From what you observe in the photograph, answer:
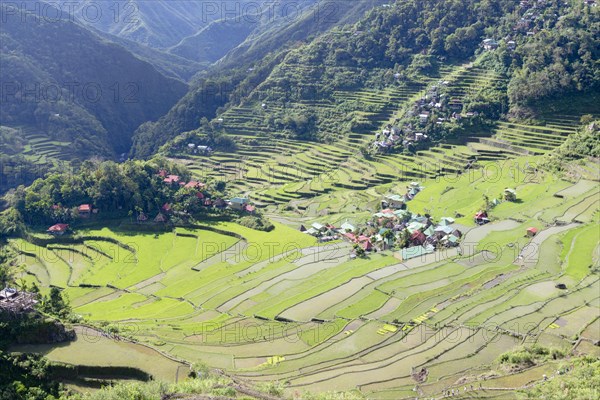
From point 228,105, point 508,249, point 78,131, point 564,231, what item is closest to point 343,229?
point 508,249

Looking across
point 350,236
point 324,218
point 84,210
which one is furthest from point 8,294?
point 324,218

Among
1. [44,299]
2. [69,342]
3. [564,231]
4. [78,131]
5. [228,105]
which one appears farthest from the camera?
[228,105]

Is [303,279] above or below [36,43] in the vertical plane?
below

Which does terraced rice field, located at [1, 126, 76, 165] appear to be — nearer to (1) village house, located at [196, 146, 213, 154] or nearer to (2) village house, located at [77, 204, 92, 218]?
(1) village house, located at [196, 146, 213, 154]

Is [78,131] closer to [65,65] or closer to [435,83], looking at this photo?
[65,65]

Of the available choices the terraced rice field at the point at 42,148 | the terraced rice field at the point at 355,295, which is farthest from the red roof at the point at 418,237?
the terraced rice field at the point at 42,148

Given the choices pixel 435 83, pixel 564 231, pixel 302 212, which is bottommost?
pixel 302 212

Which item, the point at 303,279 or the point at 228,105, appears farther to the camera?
the point at 228,105

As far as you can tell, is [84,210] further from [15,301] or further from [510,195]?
[510,195]
